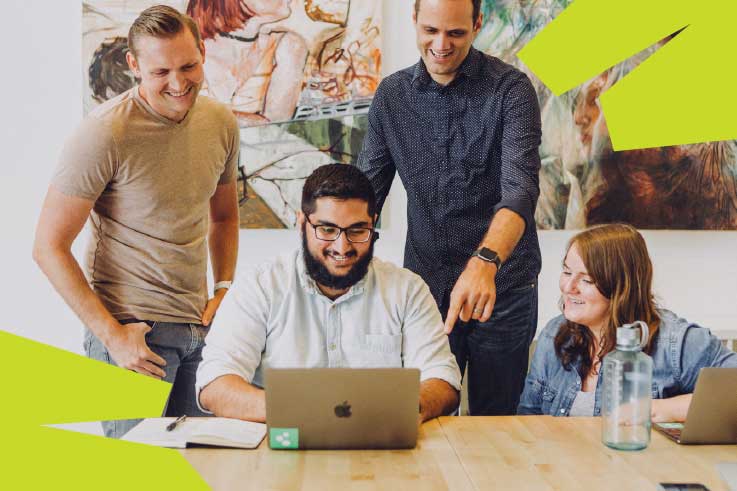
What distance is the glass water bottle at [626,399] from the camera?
1668 millimetres

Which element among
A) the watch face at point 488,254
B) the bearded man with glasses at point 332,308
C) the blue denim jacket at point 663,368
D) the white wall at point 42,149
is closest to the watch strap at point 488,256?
the watch face at point 488,254

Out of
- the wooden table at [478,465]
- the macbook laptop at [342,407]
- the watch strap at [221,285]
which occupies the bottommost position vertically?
the wooden table at [478,465]

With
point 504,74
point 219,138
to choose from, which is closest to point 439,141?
point 504,74

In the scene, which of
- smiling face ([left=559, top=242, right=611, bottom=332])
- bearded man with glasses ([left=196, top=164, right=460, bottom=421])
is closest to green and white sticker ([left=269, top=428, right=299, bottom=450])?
bearded man with glasses ([left=196, top=164, right=460, bottom=421])

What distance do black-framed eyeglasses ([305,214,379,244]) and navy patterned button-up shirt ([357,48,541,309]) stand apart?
0.38 metres

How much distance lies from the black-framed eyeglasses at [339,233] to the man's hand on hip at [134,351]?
1.83 ft

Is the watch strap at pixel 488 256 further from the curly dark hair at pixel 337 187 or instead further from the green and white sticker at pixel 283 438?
the green and white sticker at pixel 283 438

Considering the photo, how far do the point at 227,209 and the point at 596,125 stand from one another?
1.43 m

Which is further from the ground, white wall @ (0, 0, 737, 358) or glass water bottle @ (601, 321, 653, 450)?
white wall @ (0, 0, 737, 358)

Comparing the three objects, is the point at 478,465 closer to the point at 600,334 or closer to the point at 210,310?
the point at 600,334

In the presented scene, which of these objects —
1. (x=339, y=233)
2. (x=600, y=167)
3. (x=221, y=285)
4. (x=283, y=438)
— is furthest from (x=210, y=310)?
(x=600, y=167)

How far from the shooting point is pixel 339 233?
210 cm

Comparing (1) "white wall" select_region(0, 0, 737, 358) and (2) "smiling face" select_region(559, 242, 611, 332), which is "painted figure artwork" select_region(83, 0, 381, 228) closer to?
(1) "white wall" select_region(0, 0, 737, 358)

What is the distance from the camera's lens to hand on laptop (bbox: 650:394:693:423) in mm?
1885
